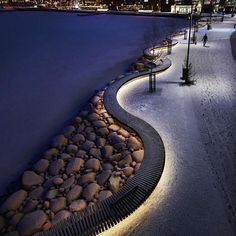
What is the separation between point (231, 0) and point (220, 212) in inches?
2456

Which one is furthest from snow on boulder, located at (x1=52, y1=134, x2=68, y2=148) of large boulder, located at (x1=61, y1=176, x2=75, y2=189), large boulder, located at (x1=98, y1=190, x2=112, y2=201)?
large boulder, located at (x1=98, y1=190, x2=112, y2=201)

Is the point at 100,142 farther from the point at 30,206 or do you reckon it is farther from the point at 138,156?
the point at 30,206

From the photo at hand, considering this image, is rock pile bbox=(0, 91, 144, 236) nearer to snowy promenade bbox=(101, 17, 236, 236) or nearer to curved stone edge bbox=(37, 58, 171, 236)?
curved stone edge bbox=(37, 58, 171, 236)

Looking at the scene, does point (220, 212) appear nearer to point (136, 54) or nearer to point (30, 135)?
point (30, 135)

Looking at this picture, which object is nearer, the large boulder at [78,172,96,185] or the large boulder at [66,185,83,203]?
the large boulder at [66,185,83,203]

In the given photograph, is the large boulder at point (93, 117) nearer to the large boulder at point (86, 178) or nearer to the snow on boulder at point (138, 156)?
the snow on boulder at point (138, 156)

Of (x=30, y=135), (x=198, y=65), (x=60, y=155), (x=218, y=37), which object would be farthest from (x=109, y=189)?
(x=218, y=37)

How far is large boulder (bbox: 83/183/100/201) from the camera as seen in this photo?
726cm

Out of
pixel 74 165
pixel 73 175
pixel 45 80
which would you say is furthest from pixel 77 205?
pixel 45 80

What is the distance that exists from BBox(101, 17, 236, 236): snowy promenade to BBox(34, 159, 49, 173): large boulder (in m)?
4.17

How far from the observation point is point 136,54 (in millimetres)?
24719

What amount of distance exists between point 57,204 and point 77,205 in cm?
65

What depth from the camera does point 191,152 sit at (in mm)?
8203

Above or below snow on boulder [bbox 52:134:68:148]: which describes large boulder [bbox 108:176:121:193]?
above
